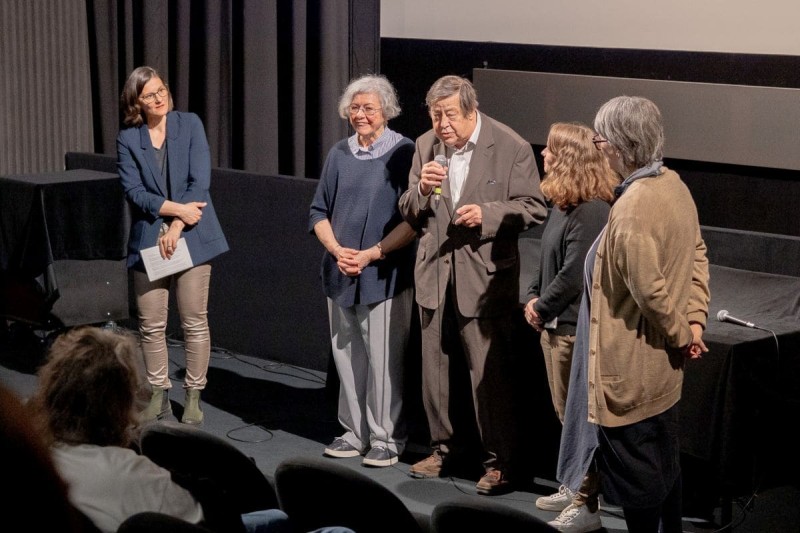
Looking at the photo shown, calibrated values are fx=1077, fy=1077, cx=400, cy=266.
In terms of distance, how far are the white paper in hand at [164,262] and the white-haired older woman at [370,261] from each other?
538 millimetres

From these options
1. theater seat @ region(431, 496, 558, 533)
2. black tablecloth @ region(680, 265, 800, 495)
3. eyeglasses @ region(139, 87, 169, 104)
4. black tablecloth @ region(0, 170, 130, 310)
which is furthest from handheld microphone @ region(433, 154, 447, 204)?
black tablecloth @ region(0, 170, 130, 310)

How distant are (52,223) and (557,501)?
9.76 feet

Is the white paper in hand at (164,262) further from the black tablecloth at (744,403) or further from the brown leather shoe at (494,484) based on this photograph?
the black tablecloth at (744,403)

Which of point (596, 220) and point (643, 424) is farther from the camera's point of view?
point (596, 220)

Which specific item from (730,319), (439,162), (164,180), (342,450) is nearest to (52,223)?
(164,180)

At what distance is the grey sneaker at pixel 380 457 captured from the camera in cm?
385

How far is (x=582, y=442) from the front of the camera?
2922 mm

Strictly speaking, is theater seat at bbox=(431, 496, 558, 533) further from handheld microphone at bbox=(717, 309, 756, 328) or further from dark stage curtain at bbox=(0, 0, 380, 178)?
dark stage curtain at bbox=(0, 0, 380, 178)

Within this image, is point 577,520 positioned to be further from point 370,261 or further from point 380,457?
point 370,261

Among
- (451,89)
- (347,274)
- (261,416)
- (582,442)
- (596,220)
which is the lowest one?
(261,416)

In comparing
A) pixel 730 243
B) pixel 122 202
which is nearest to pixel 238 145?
pixel 122 202

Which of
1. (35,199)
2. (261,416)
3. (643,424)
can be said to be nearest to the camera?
(643,424)

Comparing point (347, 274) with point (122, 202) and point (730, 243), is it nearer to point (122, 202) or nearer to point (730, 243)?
point (730, 243)

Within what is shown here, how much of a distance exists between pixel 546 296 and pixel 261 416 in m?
1.72
